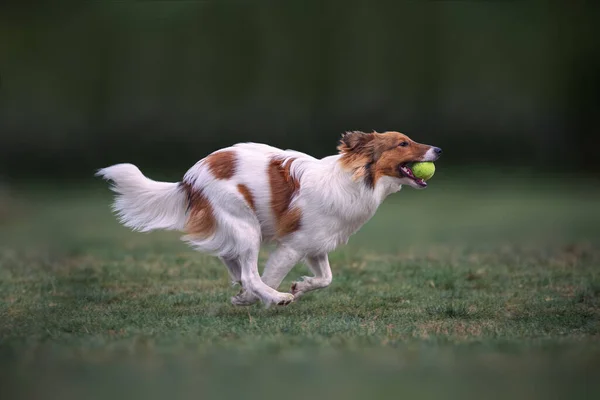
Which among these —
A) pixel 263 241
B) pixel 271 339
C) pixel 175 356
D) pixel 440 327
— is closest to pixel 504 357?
pixel 440 327

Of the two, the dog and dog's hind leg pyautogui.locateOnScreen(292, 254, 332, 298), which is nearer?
the dog

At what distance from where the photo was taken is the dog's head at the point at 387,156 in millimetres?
6781

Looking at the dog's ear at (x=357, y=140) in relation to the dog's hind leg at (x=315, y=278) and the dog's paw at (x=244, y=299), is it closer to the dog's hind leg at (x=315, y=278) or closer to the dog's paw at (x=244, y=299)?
the dog's hind leg at (x=315, y=278)

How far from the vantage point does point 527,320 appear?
6.62m

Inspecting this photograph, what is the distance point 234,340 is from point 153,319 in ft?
3.73

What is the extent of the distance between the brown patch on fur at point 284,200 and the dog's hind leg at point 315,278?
0.37m

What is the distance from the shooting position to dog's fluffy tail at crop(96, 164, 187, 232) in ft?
23.1

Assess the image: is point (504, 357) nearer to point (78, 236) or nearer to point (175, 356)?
point (175, 356)

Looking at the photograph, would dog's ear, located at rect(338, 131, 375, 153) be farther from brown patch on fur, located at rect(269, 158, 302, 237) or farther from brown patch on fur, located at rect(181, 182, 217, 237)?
brown patch on fur, located at rect(181, 182, 217, 237)

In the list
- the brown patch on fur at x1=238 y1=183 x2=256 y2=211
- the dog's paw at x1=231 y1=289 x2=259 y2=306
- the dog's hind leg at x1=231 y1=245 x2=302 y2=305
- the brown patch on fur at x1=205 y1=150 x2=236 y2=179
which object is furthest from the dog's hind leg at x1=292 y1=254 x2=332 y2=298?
the brown patch on fur at x1=205 y1=150 x2=236 y2=179

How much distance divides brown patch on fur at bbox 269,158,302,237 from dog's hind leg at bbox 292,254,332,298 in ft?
1.21

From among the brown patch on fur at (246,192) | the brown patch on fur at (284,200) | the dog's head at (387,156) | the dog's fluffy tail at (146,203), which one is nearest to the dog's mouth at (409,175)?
the dog's head at (387,156)

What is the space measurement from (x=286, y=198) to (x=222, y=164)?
58cm

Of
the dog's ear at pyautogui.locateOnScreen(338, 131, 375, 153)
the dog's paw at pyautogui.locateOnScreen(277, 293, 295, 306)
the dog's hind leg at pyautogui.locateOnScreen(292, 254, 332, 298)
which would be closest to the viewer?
the dog's paw at pyautogui.locateOnScreen(277, 293, 295, 306)
